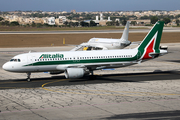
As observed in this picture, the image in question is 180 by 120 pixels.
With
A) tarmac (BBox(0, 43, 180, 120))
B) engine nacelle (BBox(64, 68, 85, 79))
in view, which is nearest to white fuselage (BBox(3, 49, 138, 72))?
engine nacelle (BBox(64, 68, 85, 79))

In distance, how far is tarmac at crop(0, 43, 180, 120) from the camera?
2413 cm

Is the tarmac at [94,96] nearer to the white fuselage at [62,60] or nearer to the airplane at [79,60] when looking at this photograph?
the airplane at [79,60]

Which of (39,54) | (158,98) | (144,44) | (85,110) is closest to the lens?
(85,110)

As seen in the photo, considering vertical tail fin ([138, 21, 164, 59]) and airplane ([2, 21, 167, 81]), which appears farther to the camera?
vertical tail fin ([138, 21, 164, 59])

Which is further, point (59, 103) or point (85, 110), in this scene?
point (59, 103)

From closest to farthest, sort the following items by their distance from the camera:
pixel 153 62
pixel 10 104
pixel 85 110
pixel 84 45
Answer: pixel 85 110 < pixel 10 104 < pixel 153 62 < pixel 84 45

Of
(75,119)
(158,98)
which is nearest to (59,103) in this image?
(75,119)

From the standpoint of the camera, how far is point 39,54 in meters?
38.9

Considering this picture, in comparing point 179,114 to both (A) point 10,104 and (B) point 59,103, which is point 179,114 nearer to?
(B) point 59,103

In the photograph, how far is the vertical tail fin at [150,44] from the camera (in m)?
42.1

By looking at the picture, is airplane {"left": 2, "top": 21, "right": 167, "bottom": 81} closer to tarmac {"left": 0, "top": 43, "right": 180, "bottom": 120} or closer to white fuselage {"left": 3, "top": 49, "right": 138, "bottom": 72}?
white fuselage {"left": 3, "top": 49, "right": 138, "bottom": 72}

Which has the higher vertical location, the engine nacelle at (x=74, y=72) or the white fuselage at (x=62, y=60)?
the white fuselage at (x=62, y=60)

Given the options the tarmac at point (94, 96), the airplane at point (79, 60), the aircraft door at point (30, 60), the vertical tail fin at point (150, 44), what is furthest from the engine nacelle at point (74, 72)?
the vertical tail fin at point (150, 44)

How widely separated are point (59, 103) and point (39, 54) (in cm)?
1304
